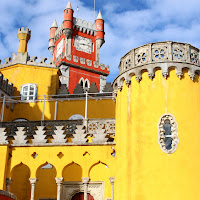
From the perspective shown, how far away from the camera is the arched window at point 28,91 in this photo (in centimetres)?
2289

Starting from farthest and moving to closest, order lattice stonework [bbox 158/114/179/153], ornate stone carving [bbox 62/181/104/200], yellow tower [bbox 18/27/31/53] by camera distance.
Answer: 1. yellow tower [bbox 18/27/31/53]
2. ornate stone carving [bbox 62/181/104/200]
3. lattice stonework [bbox 158/114/179/153]

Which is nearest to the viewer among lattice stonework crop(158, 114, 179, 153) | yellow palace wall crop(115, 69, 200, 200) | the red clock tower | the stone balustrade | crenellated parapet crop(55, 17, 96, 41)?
yellow palace wall crop(115, 69, 200, 200)

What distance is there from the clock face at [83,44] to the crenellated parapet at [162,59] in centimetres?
2639

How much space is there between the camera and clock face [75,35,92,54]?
1555 inches

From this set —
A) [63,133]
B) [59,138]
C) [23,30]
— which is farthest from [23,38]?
[59,138]

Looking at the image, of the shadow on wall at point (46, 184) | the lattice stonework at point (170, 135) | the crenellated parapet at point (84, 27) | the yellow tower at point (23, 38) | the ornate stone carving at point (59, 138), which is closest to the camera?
the lattice stonework at point (170, 135)

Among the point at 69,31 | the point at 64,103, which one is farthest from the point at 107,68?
the point at 64,103

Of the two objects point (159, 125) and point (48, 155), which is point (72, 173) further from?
point (159, 125)

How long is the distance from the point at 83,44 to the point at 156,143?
29.0m

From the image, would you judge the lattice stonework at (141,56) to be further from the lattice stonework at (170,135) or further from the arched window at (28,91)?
the arched window at (28,91)

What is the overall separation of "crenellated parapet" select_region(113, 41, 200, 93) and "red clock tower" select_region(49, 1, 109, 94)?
2220 centimetres

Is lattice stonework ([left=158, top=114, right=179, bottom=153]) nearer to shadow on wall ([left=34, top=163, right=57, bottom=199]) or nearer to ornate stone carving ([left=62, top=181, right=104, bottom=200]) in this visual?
ornate stone carving ([left=62, top=181, right=104, bottom=200])

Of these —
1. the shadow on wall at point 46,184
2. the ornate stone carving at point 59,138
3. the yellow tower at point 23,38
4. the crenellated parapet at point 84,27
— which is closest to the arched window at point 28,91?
the yellow tower at point 23,38

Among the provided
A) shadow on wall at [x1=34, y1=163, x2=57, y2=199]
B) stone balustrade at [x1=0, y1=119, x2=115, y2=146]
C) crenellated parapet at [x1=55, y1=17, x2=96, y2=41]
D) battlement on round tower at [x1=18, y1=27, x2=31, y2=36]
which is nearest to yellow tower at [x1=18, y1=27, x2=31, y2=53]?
battlement on round tower at [x1=18, y1=27, x2=31, y2=36]
